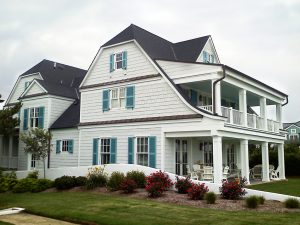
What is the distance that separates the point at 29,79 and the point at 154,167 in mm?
16497

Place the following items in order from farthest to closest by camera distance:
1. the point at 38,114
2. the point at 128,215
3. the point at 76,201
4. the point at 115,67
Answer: the point at 38,114, the point at 115,67, the point at 76,201, the point at 128,215

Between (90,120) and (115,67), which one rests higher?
(115,67)

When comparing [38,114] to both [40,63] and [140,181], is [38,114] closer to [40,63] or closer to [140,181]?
[40,63]

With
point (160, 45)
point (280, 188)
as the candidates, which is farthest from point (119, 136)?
point (280, 188)

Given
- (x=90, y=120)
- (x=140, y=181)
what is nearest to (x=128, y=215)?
(x=140, y=181)

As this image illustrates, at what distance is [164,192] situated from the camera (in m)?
15.8

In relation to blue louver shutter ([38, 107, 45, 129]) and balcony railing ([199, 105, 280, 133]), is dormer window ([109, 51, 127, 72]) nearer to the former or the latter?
balcony railing ([199, 105, 280, 133])

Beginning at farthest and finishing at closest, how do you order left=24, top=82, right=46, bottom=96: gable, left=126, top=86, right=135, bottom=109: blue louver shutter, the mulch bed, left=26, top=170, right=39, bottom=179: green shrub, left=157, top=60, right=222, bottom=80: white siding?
left=24, top=82, right=46, bottom=96: gable
left=26, top=170, right=39, bottom=179: green shrub
left=126, top=86, right=135, bottom=109: blue louver shutter
left=157, top=60, right=222, bottom=80: white siding
the mulch bed

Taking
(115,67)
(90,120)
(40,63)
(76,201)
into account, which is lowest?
(76,201)

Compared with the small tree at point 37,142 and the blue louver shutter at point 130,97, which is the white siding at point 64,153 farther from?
the blue louver shutter at point 130,97

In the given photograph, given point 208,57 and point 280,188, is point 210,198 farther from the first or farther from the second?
point 208,57

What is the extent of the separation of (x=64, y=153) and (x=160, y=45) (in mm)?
10134

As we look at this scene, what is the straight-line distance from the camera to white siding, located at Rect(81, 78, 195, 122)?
19.5 m

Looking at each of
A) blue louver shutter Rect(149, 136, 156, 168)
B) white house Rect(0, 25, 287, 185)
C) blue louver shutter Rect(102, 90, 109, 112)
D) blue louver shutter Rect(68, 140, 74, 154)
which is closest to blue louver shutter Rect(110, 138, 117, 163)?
white house Rect(0, 25, 287, 185)
